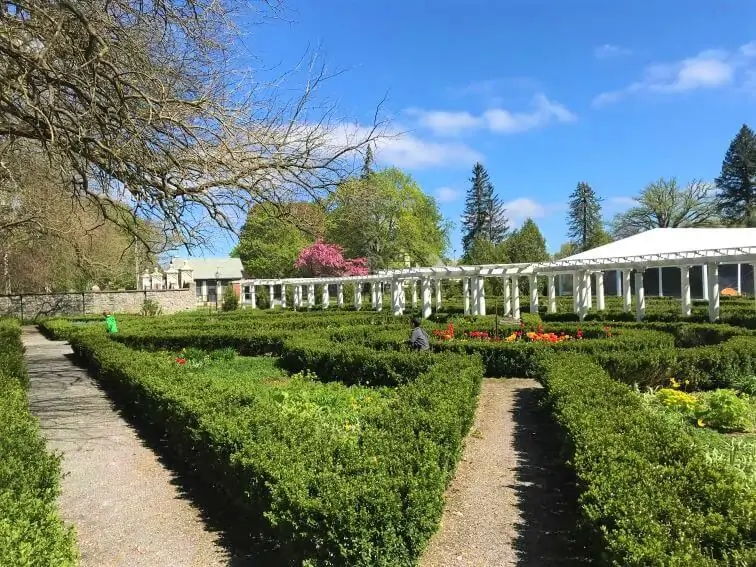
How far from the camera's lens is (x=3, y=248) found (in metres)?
19.9

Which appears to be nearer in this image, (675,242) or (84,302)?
(675,242)

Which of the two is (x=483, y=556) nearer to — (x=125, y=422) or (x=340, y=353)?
(x=125, y=422)

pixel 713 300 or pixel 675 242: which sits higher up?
pixel 675 242

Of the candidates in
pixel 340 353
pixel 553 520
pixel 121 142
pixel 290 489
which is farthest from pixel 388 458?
pixel 340 353

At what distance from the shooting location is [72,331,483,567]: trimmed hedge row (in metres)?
3.23

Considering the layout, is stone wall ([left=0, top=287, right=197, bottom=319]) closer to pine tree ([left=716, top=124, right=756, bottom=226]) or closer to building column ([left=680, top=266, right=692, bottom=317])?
building column ([left=680, top=266, right=692, bottom=317])

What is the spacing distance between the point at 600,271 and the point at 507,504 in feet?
67.9

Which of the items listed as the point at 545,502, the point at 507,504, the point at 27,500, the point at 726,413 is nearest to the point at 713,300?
the point at 726,413

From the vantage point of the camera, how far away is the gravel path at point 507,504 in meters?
3.82

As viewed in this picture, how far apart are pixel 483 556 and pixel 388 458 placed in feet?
2.86

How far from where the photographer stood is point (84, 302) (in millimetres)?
33188

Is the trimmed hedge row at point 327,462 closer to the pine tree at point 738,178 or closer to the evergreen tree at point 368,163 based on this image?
the evergreen tree at point 368,163

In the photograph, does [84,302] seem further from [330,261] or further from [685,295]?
[685,295]

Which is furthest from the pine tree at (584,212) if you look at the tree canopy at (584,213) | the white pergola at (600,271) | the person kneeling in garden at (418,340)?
the person kneeling in garden at (418,340)
